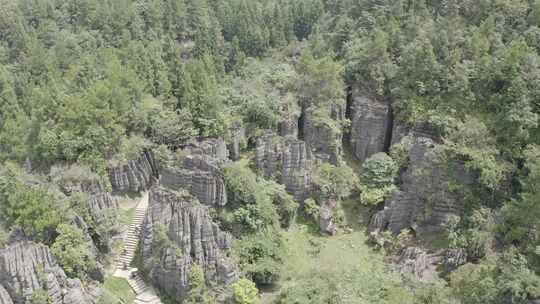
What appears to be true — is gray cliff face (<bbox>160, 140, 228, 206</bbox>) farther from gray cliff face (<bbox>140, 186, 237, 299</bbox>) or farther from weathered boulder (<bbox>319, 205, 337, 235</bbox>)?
weathered boulder (<bbox>319, 205, 337, 235</bbox>)

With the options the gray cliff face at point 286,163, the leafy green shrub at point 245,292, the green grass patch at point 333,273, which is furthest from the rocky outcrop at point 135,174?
the leafy green shrub at point 245,292

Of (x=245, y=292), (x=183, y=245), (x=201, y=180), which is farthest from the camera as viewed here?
(x=201, y=180)

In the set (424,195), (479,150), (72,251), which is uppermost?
(479,150)

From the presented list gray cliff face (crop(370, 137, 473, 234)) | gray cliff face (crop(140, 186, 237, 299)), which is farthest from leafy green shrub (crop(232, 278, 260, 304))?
gray cliff face (crop(370, 137, 473, 234))

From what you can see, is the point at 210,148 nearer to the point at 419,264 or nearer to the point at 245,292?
the point at 245,292

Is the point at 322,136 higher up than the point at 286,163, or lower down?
higher up

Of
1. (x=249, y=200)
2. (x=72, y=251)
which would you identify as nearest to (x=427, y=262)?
(x=249, y=200)
